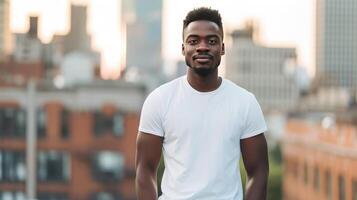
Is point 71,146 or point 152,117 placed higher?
point 152,117

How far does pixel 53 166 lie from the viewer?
2709 inches

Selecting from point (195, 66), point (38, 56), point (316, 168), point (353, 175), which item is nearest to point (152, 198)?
point (195, 66)

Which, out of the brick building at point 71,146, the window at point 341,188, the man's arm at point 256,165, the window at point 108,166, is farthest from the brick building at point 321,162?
the man's arm at point 256,165

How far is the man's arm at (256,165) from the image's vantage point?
5.55 meters

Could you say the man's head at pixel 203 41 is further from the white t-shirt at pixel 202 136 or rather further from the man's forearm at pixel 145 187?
the man's forearm at pixel 145 187

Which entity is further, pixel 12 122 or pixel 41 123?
pixel 12 122

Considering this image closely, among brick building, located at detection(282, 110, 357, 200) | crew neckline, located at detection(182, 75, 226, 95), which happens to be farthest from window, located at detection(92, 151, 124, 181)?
crew neckline, located at detection(182, 75, 226, 95)

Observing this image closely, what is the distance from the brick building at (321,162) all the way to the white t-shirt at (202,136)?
3401 cm

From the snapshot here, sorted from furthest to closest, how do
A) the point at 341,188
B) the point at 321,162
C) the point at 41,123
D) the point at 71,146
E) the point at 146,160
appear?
1. the point at 71,146
2. the point at 41,123
3. the point at 321,162
4. the point at 341,188
5. the point at 146,160

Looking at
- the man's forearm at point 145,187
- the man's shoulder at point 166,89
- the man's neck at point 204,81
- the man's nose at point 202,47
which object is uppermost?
the man's nose at point 202,47

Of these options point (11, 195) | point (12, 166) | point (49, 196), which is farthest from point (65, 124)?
point (11, 195)

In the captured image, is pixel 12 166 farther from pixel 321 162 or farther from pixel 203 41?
pixel 203 41

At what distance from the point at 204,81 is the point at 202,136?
324 millimetres

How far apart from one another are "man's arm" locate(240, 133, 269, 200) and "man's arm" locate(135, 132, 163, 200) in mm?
481
